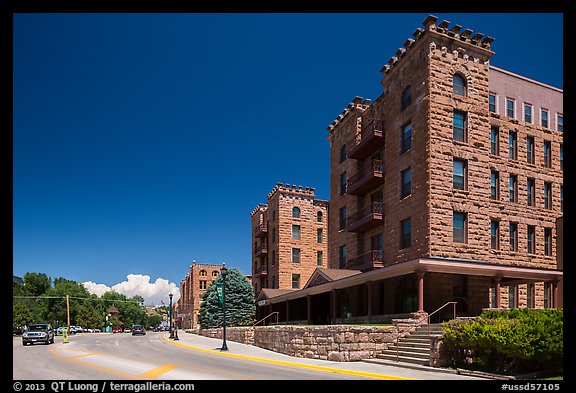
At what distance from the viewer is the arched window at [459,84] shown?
29314 mm

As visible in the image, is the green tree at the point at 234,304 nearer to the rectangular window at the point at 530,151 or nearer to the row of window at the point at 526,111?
the rectangular window at the point at 530,151

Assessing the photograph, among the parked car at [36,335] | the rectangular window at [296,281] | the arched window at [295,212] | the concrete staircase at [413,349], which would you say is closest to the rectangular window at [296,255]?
the rectangular window at [296,281]

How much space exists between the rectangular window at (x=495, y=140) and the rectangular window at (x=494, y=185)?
1.24m

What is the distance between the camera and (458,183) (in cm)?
2870

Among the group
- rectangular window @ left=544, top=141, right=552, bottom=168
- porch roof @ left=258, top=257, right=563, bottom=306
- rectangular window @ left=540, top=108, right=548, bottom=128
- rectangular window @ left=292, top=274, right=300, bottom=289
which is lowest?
rectangular window @ left=292, top=274, right=300, bottom=289

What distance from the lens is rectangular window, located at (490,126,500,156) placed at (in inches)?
1194

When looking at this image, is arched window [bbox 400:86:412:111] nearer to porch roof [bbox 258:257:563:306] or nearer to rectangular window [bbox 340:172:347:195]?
rectangular window [bbox 340:172:347:195]

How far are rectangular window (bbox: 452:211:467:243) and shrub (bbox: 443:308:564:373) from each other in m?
11.1

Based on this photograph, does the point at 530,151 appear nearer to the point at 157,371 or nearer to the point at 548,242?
the point at 548,242

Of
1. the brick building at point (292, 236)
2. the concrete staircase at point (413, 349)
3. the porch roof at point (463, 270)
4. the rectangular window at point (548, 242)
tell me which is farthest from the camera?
the brick building at point (292, 236)

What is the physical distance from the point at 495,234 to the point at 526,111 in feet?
28.6

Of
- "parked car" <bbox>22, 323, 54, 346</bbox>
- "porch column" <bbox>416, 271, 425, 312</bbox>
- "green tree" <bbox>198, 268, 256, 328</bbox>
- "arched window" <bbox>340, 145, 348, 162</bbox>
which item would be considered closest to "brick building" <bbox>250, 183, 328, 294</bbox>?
"green tree" <bbox>198, 268, 256, 328</bbox>

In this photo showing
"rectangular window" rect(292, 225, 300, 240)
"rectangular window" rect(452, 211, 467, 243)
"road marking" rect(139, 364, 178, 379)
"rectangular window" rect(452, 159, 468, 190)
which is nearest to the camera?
"road marking" rect(139, 364, 178, 379)

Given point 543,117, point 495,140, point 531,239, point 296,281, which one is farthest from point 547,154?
point 296,281
